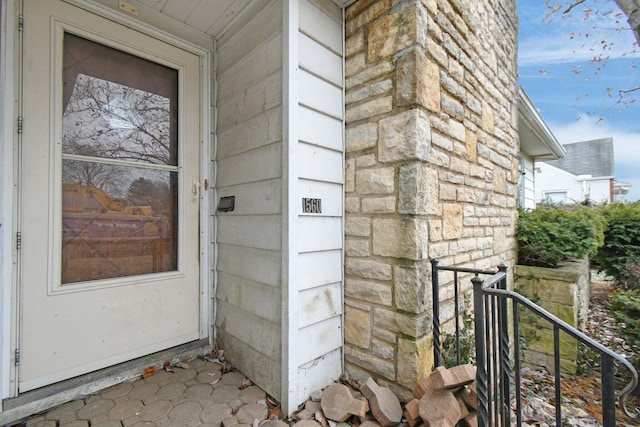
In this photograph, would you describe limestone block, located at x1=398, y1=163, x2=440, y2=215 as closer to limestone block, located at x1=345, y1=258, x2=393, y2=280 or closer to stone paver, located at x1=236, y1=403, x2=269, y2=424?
limestone block, located at x1=345, y1=258, x2=393, y2=280

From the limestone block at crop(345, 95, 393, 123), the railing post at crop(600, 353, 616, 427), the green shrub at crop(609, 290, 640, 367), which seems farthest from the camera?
the green shrub at crop(609, 290, 640, 367)

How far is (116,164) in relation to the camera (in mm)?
1819

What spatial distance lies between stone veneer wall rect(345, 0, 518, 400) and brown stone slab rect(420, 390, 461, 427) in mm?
172

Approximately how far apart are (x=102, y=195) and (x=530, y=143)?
24.1ft

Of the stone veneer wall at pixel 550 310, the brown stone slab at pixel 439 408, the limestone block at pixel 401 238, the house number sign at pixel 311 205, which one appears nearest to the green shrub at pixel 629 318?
the stone veneer wall at pixel 550 310

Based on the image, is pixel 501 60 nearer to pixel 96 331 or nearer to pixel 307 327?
pixel 307 327

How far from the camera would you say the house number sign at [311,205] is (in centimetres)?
163

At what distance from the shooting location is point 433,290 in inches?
65.1

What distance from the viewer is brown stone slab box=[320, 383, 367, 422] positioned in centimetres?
147

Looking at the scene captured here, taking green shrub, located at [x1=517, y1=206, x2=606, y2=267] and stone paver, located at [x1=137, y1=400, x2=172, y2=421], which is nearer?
stone paver, located at [x1=137, y1=400, x2=172, y2=421]

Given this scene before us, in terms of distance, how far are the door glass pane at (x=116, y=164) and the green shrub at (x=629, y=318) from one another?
4299 mm

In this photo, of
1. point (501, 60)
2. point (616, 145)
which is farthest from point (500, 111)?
point (616, 145)

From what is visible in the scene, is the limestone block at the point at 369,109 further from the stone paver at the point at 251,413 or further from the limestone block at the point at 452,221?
the stone paver at the point at 251,413

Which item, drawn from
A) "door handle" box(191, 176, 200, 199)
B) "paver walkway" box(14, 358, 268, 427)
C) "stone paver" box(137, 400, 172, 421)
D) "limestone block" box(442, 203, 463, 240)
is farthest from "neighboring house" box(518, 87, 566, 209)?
"stone paver" box(137, 400, 172, 421)
